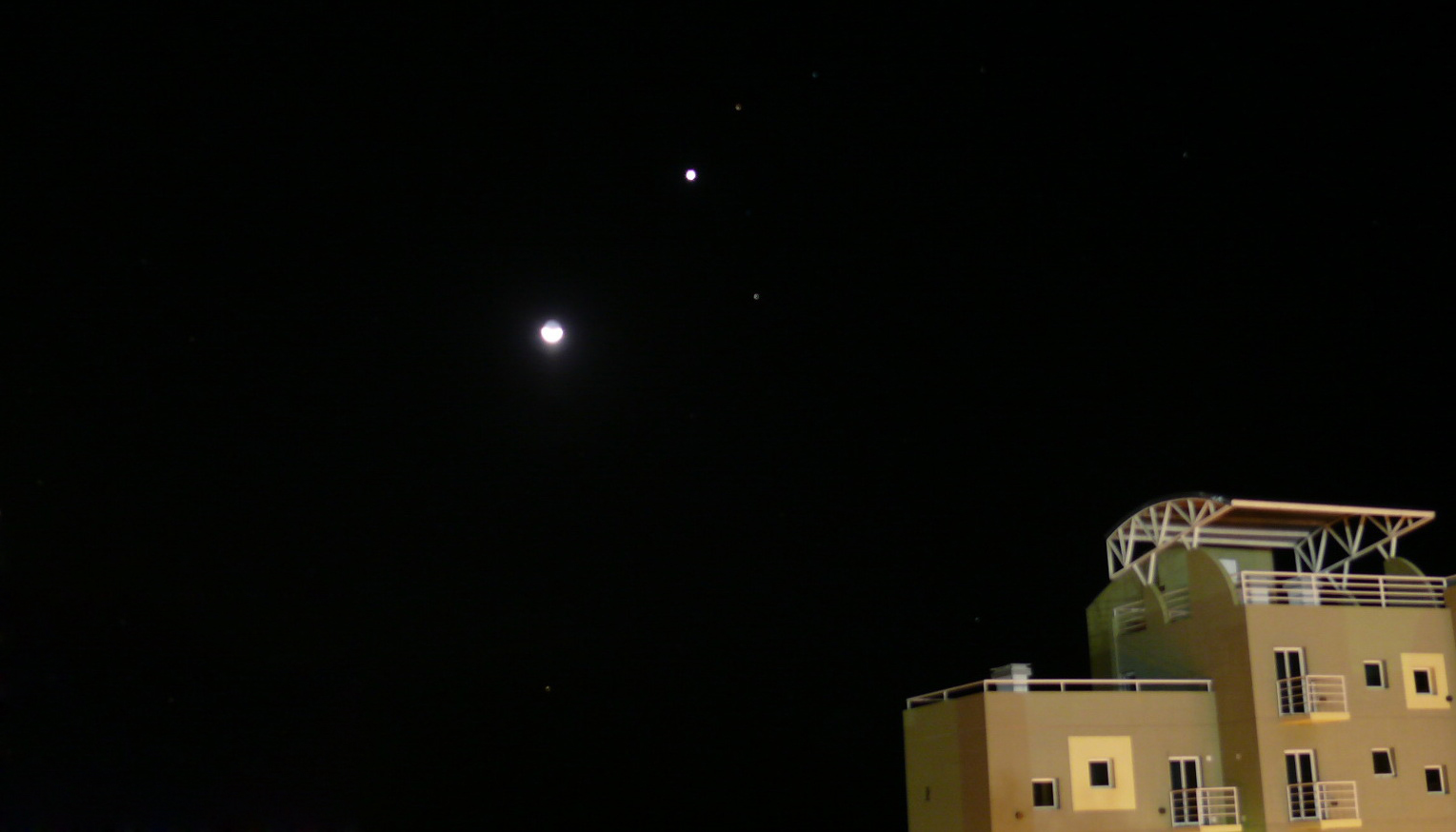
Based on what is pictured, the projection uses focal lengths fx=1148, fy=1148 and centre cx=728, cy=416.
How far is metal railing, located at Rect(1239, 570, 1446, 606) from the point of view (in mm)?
22516

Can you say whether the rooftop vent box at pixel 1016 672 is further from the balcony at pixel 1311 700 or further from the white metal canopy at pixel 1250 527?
the white metal canopy at pixel 1250 527

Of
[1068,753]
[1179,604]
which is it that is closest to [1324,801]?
[1179,604]

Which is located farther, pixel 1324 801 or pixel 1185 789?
pixel 1185 789

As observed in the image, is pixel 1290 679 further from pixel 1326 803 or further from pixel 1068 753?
pixel 1068 753

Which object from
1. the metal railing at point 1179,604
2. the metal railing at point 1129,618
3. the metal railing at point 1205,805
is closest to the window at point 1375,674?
the metal railing at point 1179,604

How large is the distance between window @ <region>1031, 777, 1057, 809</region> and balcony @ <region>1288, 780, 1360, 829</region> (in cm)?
431

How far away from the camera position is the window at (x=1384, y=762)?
71.2ft

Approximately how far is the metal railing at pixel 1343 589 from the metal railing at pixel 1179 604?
1217 mm

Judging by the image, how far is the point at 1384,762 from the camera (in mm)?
21812

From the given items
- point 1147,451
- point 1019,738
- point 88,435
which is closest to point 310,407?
point 88,435

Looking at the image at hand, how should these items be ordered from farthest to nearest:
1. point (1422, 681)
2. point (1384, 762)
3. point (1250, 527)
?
1. point (1250, 527)
2. point (1422, 681)
3. point (1384, 762)

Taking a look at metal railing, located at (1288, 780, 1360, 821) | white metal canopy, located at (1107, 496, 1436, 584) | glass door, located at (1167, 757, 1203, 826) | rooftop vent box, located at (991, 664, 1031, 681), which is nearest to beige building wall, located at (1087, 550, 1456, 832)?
metal railing, located at (1288, 780, 1360, 821)

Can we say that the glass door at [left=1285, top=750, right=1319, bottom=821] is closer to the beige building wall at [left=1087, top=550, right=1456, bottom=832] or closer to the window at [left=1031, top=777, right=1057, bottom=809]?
the beige building wall at [left=1087, top=550, right=1456, bottom=832]

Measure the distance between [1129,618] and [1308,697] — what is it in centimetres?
452
